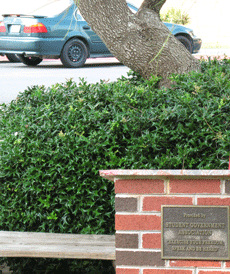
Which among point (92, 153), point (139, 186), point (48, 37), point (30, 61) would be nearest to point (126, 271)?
point (139, 186)

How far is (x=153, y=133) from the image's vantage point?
3.26 metres

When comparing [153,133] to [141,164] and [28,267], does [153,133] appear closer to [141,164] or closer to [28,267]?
[141,164]

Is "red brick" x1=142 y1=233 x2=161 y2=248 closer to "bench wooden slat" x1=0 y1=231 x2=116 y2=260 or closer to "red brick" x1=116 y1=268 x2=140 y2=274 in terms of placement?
"red brick" x1=116 y1=268 x2=140 y2=274

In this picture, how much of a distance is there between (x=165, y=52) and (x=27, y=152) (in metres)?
1.73

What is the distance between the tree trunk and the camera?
165 inches

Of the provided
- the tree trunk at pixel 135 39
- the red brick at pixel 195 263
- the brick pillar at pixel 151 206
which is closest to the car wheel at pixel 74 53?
the tree trunk at pixel 135 39

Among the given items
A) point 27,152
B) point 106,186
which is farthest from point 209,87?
point 27,152

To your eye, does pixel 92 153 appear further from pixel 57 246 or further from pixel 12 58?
pixel 12 58

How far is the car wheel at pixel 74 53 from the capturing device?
11.0 meters

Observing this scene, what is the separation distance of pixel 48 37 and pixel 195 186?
355 inches

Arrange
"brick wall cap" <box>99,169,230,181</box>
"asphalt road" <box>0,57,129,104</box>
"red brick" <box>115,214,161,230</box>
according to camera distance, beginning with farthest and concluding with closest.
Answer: "asphalt road" <box>0,57,129,104</box> → "red brick" <box>115,214,161,230</box> → "brick wall cap" <box>99,169,230,181</box>

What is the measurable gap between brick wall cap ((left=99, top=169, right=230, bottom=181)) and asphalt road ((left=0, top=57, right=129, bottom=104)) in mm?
5939

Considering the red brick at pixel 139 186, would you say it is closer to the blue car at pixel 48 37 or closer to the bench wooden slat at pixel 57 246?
the bench wooden slat at pixel 57 246

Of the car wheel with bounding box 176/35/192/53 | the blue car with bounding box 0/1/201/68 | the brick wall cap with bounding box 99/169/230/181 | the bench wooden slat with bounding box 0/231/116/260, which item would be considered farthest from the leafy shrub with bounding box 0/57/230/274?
the car wheel with bounding box 176/35/192/53
